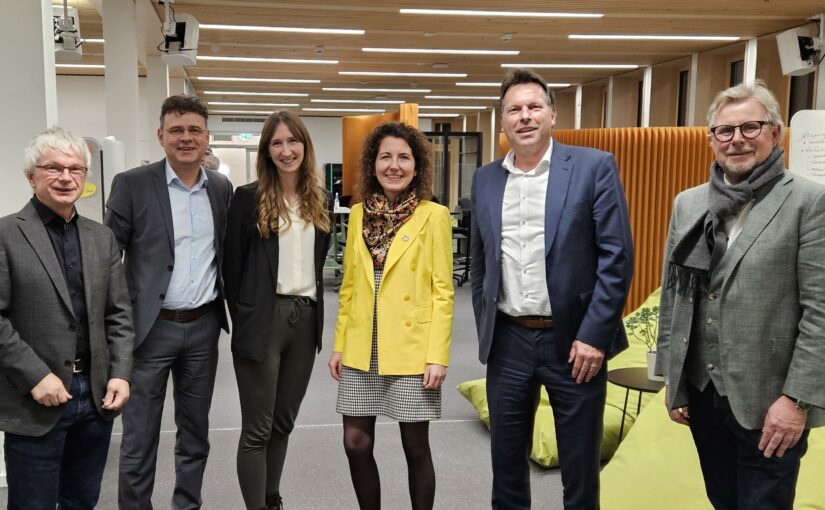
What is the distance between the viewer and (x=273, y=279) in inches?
103

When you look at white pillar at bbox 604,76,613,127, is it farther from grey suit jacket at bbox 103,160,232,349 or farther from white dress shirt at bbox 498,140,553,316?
grey suit jacket at bbox 103,160,232,349

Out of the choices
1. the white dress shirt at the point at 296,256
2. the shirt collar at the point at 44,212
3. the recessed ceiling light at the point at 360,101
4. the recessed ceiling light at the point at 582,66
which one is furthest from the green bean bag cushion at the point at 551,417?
the recessed ceiling light at the point at 360,101

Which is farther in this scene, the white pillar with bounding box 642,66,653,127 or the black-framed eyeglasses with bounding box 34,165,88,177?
Answer: the white pillar with bounding box 642,66,653,127

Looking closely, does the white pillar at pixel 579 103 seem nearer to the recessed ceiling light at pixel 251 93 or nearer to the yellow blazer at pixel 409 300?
the recessed ceiling light at pixel 251 93

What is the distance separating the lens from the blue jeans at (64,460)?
2.05m

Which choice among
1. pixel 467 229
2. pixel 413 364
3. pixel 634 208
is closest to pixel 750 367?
pixel 413 364

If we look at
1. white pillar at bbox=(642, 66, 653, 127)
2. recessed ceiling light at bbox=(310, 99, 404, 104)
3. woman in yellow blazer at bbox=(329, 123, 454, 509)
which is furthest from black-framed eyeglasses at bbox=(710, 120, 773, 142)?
recessed ceiling light at bbox=(310, 99, 404, 104)

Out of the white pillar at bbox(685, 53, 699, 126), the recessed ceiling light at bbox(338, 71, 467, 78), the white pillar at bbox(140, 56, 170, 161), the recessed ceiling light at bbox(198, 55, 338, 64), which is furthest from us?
the recessed ceiling light at bbox(338, 71, 467, 78)

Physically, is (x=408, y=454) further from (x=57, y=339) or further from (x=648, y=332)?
(x=648, y=332)

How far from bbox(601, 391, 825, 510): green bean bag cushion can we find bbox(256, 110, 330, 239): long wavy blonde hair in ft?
5.40

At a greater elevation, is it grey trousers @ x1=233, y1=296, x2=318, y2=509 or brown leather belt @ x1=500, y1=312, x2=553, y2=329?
brown leather belt @ x1=500, y1=312, x2=553, y2=329

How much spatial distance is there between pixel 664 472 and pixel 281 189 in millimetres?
1950

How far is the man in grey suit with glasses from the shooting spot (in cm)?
261

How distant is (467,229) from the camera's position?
36.7ft
